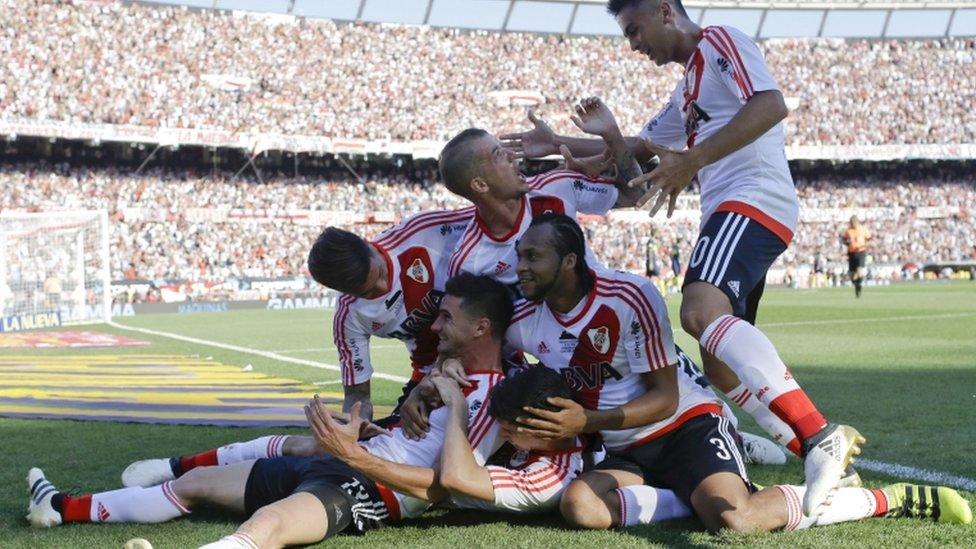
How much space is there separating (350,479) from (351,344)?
1.17 meters

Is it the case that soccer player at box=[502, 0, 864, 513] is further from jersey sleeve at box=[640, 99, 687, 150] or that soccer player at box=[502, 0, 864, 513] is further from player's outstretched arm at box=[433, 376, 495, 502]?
player's outstretched arm at box=[433, 376, 495, 502]

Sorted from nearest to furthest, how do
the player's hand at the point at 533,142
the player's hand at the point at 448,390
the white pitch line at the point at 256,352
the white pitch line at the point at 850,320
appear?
1. the player's hand at the point at 448,390
2. the player's hand at the point at 533,142
3. the white pitch line at the point at 256,352
4. the white pitch line at the point at 850,320

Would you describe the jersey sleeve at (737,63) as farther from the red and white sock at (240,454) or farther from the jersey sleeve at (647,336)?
the red and white sock at (240,454)

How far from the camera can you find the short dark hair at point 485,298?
4633mm

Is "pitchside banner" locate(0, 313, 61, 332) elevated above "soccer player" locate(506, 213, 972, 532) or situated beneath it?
situated beneath

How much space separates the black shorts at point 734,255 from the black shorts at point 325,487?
62.5 inches

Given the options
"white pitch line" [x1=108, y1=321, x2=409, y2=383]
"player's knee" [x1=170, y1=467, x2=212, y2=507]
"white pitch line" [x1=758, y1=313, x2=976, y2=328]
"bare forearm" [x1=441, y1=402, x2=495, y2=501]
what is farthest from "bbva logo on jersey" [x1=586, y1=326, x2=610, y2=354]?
"white pitch line" [x1=758, y1=313, x2=976, y2=328]

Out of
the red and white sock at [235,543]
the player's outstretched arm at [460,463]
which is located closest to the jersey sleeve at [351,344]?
the player's outstretched arm at [460,463]

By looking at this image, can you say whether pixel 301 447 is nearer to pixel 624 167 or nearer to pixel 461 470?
pixel 461 470

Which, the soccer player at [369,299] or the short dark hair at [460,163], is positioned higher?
the short dark hair at [460,163]

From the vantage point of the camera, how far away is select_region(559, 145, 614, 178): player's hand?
5289 mm

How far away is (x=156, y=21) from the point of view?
4222 centimetres

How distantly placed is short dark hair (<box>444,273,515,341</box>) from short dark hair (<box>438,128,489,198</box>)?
0.48m

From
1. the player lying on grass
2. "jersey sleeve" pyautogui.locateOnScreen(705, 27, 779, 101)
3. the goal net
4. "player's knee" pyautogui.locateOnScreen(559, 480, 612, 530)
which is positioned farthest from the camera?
the goal net
